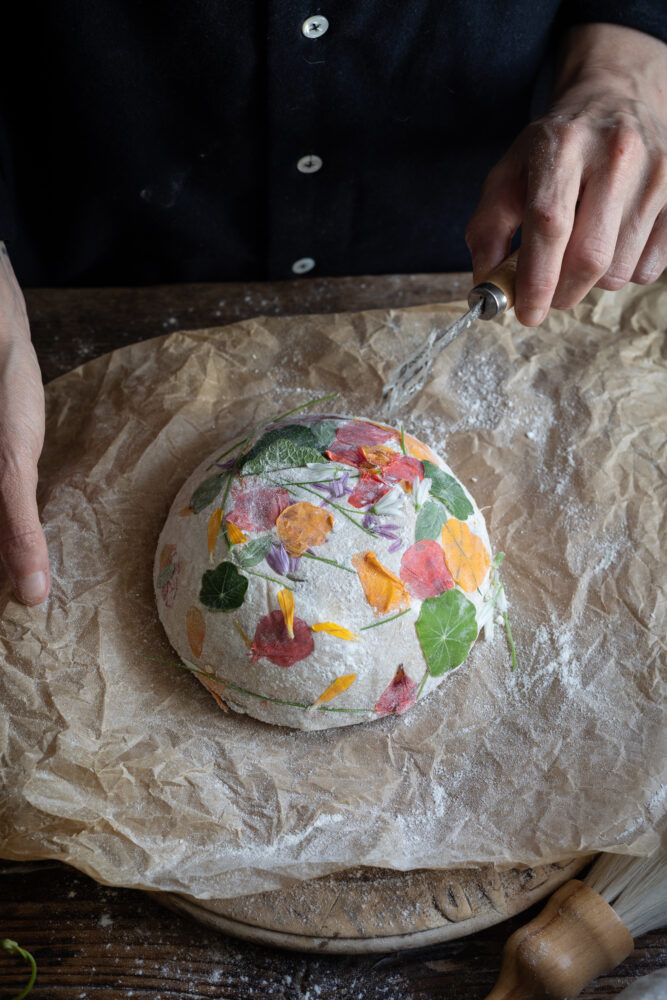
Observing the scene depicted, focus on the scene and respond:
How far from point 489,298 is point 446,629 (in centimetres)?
52

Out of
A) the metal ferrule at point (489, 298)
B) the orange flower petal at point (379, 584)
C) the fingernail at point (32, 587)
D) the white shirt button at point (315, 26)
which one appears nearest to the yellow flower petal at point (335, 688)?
the orange flower petal at point (379, 584)

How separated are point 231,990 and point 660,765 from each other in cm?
71

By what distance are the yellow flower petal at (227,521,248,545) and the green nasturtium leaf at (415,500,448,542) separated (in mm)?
269

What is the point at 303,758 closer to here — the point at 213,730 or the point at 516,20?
the point at 213,730

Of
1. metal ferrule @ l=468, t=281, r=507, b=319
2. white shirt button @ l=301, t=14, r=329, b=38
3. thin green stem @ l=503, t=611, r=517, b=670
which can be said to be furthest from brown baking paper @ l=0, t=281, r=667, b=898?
white shirt button @ l=301, t=14, r=329, b=38

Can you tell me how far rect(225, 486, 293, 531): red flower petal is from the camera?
1.28m

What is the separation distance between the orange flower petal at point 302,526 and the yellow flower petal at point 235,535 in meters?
0.05

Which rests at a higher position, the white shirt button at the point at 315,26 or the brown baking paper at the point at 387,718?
the white shirt button at the point at 315,26

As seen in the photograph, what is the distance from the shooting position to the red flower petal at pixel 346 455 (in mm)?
1333

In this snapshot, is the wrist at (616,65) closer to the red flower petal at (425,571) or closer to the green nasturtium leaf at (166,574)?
the red flower petal at (425,571)

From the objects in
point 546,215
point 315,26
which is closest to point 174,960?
point 546,215

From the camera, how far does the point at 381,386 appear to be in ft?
5.34

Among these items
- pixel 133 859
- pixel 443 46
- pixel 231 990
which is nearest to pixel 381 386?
pixel 443 46

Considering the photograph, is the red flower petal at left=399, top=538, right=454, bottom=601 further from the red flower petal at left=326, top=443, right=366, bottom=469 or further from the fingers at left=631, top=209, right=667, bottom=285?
the fingers at left=631, top=209, right=667, bottom=285
